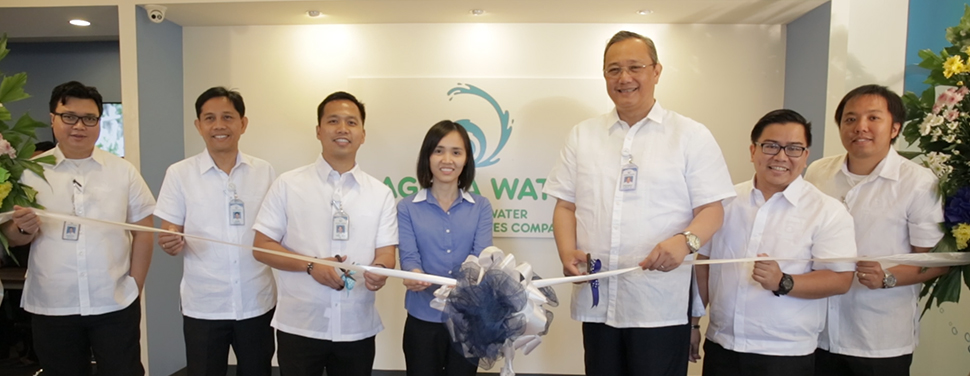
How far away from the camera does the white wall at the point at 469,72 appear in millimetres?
4094

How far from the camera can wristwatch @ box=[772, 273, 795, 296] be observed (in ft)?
7.04

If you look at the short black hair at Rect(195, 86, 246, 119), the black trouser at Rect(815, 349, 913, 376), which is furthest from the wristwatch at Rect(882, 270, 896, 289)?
the short black hair at Rect(195, 86, 246, 119)

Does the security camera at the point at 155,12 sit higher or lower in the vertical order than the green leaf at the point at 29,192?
higher

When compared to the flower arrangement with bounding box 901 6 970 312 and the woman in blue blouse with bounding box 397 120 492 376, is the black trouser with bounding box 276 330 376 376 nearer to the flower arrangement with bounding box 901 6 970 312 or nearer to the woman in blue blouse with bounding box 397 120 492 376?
the woman in blue blouse with bounding box 397 120 492 376

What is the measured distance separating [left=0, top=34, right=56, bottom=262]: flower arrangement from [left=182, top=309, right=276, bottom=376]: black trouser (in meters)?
0.88

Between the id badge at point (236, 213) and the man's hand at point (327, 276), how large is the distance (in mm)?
650

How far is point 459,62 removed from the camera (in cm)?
418

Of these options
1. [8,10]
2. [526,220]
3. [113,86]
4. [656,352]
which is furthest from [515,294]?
[113,86]

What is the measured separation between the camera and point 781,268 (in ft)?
7.38

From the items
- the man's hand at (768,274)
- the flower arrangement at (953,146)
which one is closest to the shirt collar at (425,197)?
the man's hand at (768,274)

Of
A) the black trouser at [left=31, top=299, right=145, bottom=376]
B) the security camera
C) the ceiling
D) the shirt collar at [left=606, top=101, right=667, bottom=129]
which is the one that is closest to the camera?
the shirt collar at [left=606, top=101, right=667, bottom=129]

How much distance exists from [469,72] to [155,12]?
236cm

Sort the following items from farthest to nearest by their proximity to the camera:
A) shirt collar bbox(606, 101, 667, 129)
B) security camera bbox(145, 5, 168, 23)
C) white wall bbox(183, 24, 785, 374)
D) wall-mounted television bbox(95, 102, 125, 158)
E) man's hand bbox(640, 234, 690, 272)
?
1. wall-mounted television bbox(95, 102, 125, 158)
2. white wall bbox(183, 24, 785, 374)
3. security camera bbox(145, 5, 168, 23)
4. shirt collar bbox(606, 101, 667, 129)
5. man's hand bbox(640, 234, 690, 272)

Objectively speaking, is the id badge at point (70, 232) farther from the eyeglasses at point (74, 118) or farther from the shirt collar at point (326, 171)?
the shirt collar at point (326, 171)
